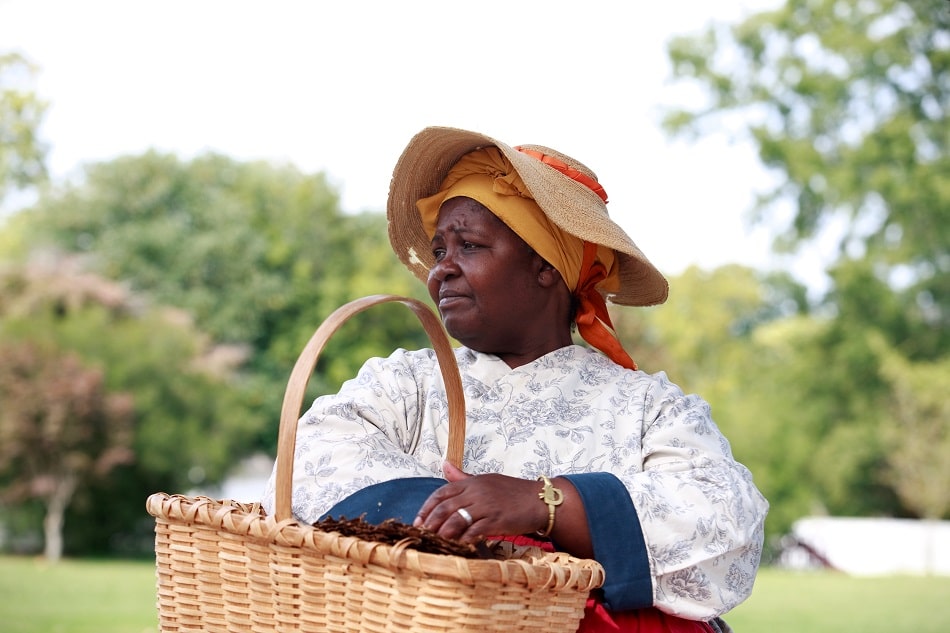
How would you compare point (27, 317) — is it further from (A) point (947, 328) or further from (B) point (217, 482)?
(A) point (947, 328)

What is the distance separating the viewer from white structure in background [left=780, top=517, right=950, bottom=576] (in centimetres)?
1723

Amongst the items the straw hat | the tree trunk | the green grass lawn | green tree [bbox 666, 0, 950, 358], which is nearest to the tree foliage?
green tree [bbox 666, 0, 950, 358]

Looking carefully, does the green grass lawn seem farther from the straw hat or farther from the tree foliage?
the straw hat

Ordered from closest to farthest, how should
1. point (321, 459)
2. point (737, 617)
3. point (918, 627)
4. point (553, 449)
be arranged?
point (321, 459) → point (553, 449) → point (918, 627) → point (737, 617)

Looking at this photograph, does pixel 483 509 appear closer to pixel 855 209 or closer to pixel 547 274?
pixel 547 274

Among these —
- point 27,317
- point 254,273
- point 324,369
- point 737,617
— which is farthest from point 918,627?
point 254,273

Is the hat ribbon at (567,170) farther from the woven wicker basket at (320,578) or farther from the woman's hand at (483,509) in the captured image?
the woman's hand at (483,509)

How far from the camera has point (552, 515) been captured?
1.64 metres

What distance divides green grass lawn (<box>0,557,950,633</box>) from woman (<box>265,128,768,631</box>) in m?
7.54

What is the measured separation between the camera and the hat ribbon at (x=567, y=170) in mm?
2189

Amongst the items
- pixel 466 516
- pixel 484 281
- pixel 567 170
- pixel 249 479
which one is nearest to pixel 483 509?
pixel 466 516

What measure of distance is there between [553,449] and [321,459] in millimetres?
423

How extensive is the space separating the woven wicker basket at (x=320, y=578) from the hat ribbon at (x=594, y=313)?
2.10 feet

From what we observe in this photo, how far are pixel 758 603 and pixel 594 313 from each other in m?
9.72
